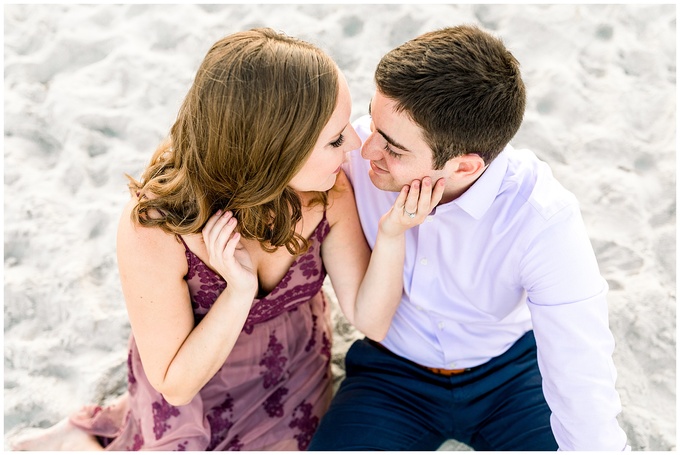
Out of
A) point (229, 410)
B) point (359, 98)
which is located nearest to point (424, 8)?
point (359, 98)

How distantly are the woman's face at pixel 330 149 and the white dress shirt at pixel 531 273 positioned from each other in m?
0.33

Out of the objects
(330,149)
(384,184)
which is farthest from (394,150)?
(330,149)

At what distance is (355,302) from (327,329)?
43cm

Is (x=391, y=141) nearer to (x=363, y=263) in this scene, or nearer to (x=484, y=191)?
(x=484, y=191)

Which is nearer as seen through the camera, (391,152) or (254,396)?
(391,152)

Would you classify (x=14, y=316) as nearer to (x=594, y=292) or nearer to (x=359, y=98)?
(x=359, y=98)

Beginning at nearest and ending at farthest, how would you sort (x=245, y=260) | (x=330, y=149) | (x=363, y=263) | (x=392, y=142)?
(x=330, y=149), (x=392, y=142), (x=245, y=260), (x=363, y=263)

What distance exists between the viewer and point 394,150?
90.0 inches

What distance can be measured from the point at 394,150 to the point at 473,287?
1.87 feet

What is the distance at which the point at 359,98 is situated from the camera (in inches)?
156

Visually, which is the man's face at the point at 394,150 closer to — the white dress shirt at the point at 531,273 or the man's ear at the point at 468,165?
the man's ear at the point at 468,165

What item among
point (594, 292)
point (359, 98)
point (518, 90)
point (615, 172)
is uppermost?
point (518, 90)

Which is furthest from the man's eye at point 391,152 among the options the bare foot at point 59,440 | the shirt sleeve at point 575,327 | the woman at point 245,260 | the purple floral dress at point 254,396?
the bare foot at point 59,440

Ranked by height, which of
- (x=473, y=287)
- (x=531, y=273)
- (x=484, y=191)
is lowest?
(x=473, y=287)
